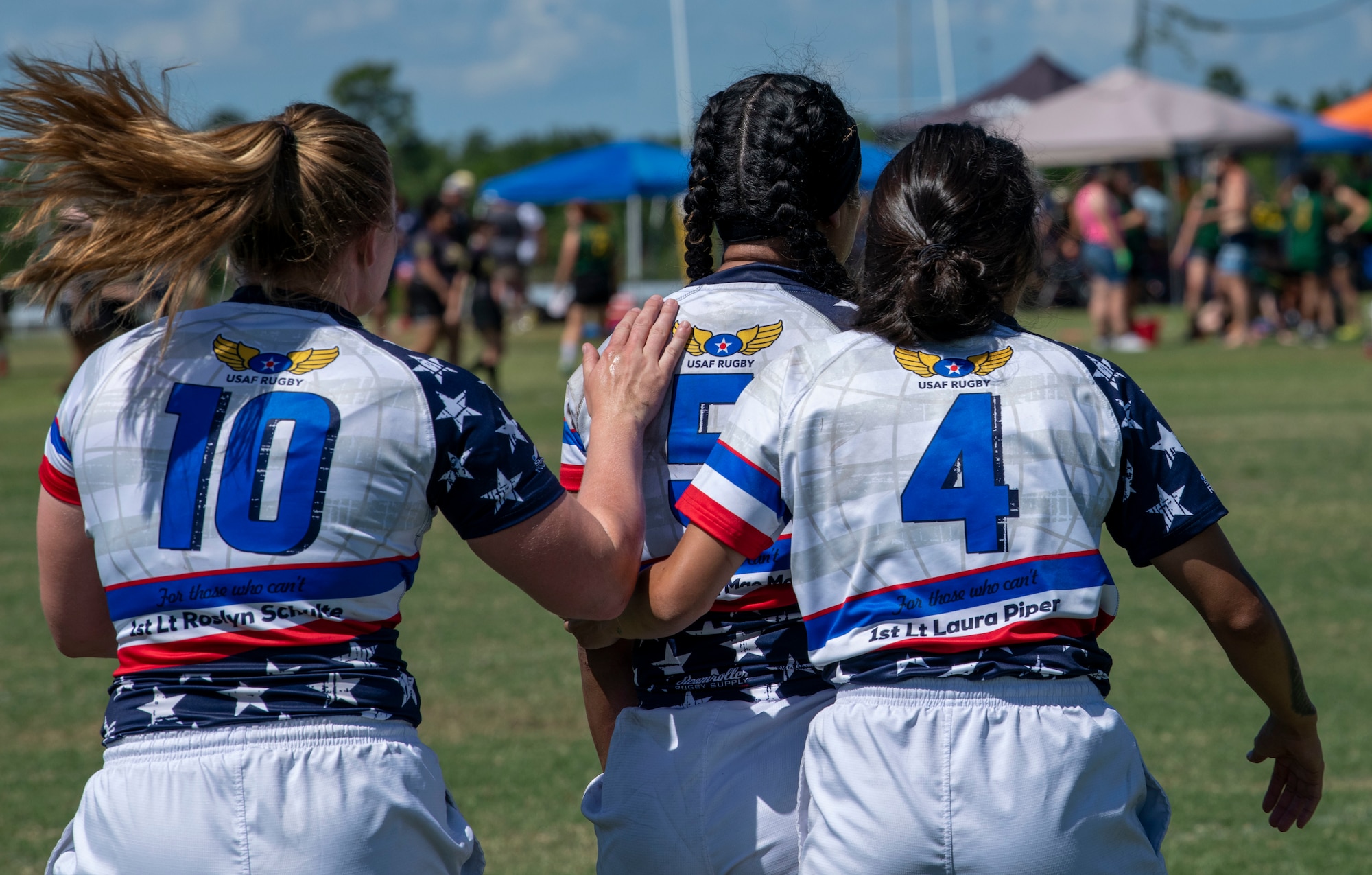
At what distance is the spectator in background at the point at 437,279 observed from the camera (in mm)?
14414

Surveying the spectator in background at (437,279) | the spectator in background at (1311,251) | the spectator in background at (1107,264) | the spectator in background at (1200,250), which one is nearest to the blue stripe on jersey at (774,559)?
the spectator in background at (437,279)

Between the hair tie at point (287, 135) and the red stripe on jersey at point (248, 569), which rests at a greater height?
the hair tie at point (287, 135)

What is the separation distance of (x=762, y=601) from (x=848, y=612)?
0.84 ft

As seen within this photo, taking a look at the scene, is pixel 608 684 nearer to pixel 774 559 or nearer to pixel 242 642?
pixel 774 559

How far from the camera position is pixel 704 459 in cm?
229

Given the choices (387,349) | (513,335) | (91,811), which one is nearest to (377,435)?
(387,349)

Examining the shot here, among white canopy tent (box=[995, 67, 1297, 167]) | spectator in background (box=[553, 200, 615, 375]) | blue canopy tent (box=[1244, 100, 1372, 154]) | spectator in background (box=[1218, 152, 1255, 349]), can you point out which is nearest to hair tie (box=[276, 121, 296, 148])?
spectator in background (box=[553, 200, 615, 375])

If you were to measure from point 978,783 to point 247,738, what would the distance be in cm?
98

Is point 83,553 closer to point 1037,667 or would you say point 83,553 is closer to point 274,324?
point 274,324

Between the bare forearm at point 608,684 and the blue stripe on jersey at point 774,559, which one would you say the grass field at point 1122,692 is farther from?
the bare forearm at point 608,684

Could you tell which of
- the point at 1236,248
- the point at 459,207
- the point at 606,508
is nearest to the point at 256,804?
the point at 606,508

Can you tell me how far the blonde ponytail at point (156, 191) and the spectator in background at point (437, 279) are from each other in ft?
39.8

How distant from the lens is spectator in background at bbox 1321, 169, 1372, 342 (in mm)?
19125

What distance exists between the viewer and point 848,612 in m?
2.01
